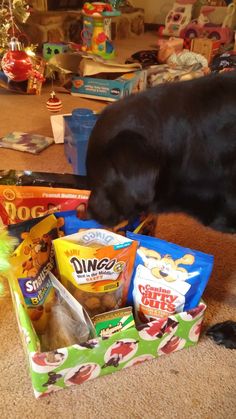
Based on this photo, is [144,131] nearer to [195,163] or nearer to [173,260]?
[195,163]

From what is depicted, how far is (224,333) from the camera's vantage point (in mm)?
889

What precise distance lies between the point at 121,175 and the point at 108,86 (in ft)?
4.86

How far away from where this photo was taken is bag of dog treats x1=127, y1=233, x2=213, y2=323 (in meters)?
0.82

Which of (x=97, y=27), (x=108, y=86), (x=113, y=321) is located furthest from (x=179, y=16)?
(x=113, y=321)

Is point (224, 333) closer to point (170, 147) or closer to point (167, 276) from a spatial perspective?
point (167, 276)

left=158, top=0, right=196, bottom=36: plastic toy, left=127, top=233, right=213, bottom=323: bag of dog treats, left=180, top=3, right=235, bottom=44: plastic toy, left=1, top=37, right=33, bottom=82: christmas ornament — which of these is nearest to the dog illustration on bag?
left=127, top=233, right=213, bottom=323: bag of dog treats

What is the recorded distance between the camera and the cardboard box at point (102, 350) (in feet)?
2.30

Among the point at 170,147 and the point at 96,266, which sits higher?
the point at 170,147

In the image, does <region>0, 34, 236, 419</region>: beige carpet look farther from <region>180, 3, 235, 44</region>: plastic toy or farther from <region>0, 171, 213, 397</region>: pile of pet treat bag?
<region>180, 3, 235, 44</region>: plastic toy

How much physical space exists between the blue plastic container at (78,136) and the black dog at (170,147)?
611 mm

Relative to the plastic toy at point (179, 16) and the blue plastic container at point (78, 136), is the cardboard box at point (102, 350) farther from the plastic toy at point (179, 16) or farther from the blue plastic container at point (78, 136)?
the plastic toy at point (179, 16)

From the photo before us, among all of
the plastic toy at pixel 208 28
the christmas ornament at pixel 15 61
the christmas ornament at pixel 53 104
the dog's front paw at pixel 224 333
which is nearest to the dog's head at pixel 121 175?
the dog's front paw at pixel 224 333

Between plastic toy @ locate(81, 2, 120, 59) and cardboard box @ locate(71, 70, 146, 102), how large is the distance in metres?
0.65

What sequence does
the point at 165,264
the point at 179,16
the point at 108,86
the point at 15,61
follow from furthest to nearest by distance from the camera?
1. the point at 179,16
2. the point at 108,86
3. the point at 15,61
4. the point at 165,264
